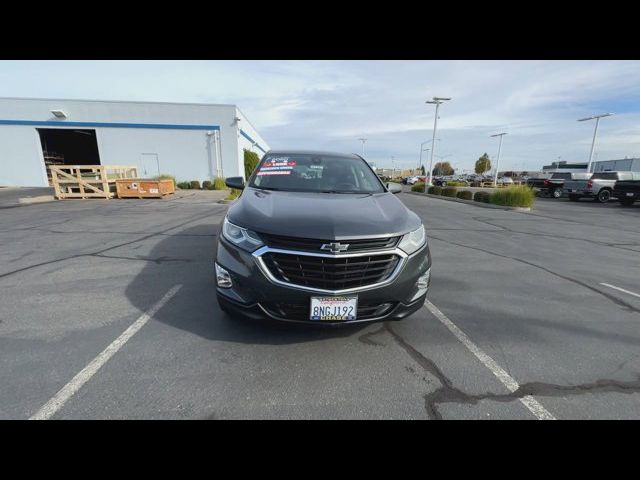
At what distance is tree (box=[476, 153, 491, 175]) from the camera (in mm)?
82312

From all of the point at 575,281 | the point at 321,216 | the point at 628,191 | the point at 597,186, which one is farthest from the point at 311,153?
the point at 597,186

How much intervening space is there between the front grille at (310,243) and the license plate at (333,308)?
1.27 feet

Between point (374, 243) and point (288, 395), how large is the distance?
1.30m

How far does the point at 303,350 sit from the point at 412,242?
136 centimetres

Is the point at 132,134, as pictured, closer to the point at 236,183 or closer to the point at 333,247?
the point at 236,183

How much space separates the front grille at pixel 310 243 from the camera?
2.27 meters

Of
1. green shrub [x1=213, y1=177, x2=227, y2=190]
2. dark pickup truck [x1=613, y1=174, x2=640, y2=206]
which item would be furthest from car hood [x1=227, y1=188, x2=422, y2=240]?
dark pickup truck [x1=613, y1=174, x2=640, y2=206]

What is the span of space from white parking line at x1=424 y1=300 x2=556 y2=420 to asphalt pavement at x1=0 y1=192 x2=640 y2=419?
14mm

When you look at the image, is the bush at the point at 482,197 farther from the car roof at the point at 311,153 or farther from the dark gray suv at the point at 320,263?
the dark gray suv at the point at 320,263

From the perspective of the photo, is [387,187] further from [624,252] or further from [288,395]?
[624,252]

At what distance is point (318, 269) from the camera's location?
2.29 metres

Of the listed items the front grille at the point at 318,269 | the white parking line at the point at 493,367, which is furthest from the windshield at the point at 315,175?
the white parking line at the point at 493,367

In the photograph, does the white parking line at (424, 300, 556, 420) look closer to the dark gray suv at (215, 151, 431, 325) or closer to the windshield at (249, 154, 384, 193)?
the dark gray suv at (215, 151, 431, 325)
